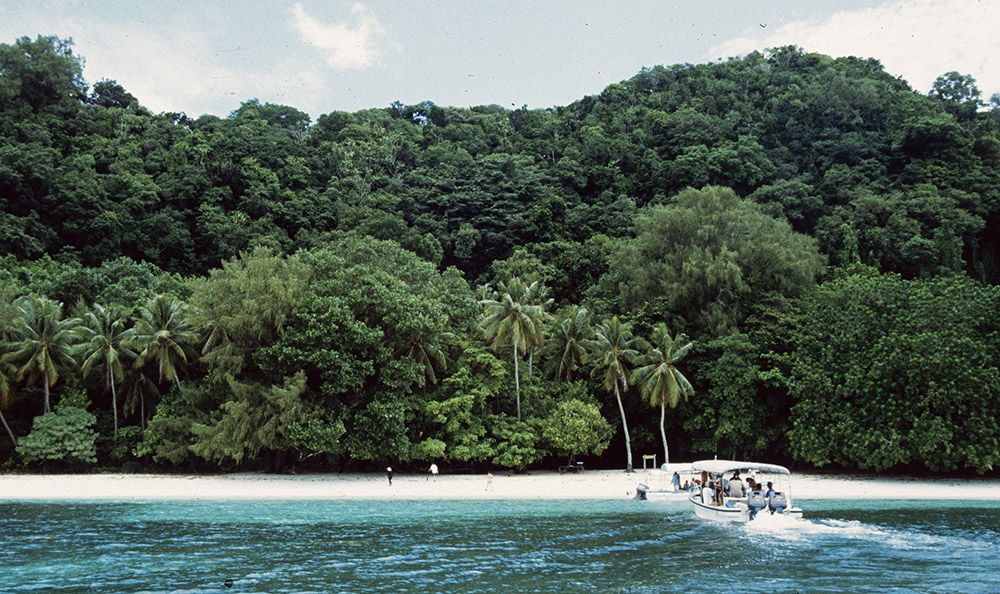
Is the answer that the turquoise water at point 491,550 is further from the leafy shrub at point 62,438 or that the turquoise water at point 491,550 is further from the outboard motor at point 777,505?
the leafy shrub at point 62,438

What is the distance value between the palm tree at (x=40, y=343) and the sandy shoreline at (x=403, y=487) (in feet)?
20.9

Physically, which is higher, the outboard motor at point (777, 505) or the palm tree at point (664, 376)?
the palm tree at point (664, 376)

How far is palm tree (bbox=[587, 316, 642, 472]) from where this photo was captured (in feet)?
153

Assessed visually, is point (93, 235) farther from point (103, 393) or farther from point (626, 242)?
point (626, 242)

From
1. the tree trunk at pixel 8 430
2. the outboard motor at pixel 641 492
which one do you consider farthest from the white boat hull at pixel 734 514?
the tree trunk at pixel 8 430

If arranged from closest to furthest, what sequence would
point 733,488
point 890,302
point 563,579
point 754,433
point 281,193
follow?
point 563,579, point 733,488, point 890,302, point 754,433, point 281,193

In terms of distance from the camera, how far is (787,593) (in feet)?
61.0

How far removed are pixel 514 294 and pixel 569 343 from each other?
5.32 m

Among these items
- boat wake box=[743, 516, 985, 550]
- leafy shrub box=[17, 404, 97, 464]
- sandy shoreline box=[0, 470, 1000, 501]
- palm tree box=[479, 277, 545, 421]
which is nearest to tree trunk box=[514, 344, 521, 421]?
palm tree box=[479, 277, 545, 421]

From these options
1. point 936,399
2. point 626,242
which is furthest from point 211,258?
point 936,399

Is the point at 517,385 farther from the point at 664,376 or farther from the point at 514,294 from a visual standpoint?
the point at 664,376

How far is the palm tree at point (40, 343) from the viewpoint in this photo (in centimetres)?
4503

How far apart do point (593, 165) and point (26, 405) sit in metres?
58.8

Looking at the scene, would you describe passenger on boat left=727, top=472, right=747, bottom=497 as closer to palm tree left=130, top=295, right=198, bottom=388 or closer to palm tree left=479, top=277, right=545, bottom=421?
palm tree left=479, top=277, right=545, bottom=421
